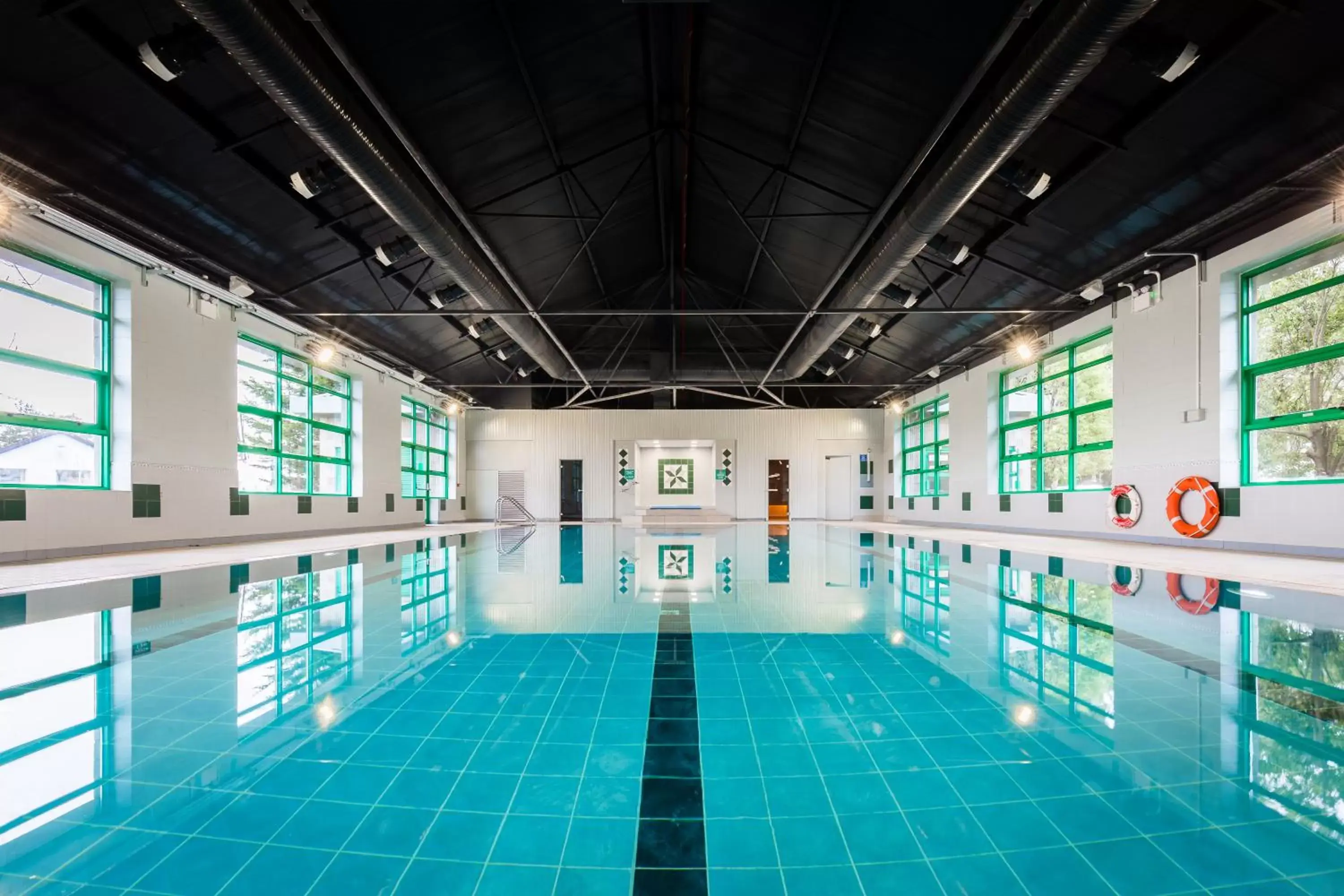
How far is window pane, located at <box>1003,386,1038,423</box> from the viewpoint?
1277 centimetres

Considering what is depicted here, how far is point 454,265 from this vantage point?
317 inches

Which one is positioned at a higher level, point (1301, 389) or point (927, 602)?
point (1301, 389)

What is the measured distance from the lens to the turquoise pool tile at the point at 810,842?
161 cm

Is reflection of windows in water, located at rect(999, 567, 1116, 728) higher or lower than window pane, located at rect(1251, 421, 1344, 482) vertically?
lower

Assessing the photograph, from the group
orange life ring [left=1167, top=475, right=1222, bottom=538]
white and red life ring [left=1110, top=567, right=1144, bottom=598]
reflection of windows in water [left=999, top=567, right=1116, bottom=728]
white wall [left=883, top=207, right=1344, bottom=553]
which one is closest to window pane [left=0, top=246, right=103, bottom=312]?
reflection of windows in water [left=999, top=567, right=1116, bottom=728]

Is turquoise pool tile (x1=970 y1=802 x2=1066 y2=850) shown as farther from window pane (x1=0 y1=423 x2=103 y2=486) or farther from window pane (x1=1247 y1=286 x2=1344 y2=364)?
window pane (x1=0 y1=423 x2=103 y2=486)

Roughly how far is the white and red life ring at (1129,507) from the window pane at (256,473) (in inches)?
568

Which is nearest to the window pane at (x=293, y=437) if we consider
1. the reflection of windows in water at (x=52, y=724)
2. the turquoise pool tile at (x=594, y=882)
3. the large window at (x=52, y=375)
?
the large window at (x=52, y=375)

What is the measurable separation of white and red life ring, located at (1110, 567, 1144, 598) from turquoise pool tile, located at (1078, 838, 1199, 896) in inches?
170

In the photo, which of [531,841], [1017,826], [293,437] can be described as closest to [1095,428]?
[1017,826]

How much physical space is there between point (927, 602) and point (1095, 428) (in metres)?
8.13

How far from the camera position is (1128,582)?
19.2ft

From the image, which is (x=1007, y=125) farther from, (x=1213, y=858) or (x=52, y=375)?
(x=52, y=375)

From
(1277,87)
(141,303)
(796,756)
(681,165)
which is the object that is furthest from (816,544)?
(141,303)
